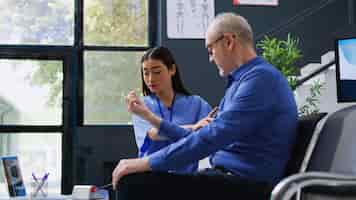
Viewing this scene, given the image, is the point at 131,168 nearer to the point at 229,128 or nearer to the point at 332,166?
the point at 229,128

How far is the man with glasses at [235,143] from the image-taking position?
173 centimetres

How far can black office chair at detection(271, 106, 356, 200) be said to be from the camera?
108 centimetres

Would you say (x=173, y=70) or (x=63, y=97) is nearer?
(x=173, y=70)

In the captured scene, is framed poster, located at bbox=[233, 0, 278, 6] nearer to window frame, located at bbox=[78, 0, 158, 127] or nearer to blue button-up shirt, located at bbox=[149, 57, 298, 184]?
window frame, located at bbox=[78, 0, 158, 127]

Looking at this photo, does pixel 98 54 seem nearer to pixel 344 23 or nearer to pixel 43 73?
pixel 43 73

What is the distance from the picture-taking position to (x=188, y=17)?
15.1 ft

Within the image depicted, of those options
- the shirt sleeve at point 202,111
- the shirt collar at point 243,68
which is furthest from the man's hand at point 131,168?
the shirt sleeve at point 202,111

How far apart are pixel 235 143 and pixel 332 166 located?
1.19ft

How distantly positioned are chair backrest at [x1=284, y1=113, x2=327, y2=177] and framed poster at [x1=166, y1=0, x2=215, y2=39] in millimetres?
2748

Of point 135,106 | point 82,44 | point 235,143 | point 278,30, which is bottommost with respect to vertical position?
point 235,143

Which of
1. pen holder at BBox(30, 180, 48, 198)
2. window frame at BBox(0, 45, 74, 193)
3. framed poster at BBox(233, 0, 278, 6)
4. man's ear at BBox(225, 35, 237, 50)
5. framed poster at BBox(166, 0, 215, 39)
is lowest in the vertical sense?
pen holder at BBox(30, 180, 48, 198)

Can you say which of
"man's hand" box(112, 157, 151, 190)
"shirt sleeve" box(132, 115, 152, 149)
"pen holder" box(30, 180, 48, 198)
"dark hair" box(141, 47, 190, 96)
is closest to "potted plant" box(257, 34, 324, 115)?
"dark hair" box(141, 47, 190, 96)

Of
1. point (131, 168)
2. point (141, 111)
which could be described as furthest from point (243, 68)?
point (131, 168)

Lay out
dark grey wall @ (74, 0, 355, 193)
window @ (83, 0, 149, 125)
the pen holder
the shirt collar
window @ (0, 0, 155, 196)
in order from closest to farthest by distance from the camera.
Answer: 1. the shirt collar
2. the pen holder
3. dark grey wall @ (74, 0, 355, 193)
4. window @ (0, 0, 155, 196)
5. window @ (83, 0, 149, 125)
